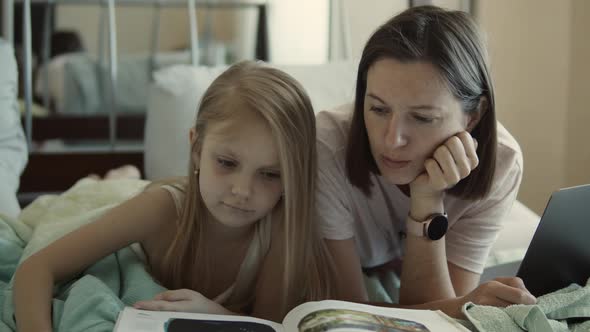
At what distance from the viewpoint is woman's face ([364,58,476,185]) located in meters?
1.14

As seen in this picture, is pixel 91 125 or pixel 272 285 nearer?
pixel 272 285

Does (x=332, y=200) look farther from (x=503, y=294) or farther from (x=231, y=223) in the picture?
(x=503, y=294)

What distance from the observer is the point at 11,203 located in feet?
5.49

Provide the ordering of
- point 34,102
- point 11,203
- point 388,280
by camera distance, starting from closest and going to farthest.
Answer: point 388,280
point 11,203
point 34,102

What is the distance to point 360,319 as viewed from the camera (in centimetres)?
92

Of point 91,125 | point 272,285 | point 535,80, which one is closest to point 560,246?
point 272,285

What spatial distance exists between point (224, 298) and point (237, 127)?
1.04 ft

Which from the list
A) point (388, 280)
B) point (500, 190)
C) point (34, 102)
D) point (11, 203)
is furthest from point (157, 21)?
point (500, 190)

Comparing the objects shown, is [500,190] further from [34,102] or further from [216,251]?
[34,102]

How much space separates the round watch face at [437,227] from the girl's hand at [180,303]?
14.8 inches

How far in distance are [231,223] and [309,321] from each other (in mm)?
309

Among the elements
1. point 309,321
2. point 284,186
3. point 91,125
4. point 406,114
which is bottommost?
point 91,125

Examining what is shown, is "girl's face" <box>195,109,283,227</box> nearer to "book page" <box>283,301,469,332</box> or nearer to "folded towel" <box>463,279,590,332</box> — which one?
"book page" <box>283,301,469,332</box>

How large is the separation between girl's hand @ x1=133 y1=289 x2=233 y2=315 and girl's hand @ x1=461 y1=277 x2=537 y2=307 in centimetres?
38
